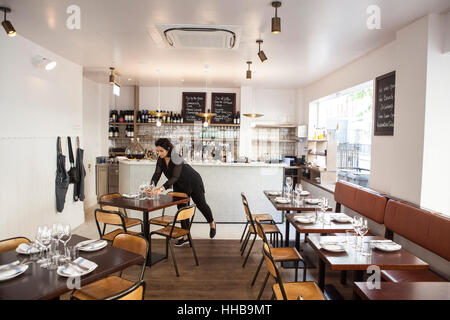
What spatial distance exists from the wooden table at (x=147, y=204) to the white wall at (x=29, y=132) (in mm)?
1194

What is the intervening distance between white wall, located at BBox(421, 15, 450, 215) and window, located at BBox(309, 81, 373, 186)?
63.9 inches

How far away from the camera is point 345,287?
3361mm

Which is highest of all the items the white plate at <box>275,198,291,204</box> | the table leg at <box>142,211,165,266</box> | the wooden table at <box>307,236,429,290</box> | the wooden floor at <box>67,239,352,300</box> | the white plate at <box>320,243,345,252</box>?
the white plate at <box>275,198,291,204</box>

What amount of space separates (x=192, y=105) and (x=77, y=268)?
656 cm

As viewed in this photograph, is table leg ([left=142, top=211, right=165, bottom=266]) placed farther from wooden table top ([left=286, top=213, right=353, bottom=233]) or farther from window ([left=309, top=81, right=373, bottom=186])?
window ([left=309, top=81, right=373, bottom=186])

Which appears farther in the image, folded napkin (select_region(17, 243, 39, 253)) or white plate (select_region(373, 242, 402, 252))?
white plate (select_region(373, 242, 402, 252))

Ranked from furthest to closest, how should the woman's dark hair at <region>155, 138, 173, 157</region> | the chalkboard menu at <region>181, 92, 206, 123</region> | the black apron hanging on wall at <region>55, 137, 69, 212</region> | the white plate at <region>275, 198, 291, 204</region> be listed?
the chalkboard menu at <region>181, 92, 206, 123</region> → the black apron hanging on wall at <region>55, 137, 69, 212</region> → the woman's dark hair at <region>155, 138, 173, 157</region> → the white plate at <region>275, 198, 291, 204</region>

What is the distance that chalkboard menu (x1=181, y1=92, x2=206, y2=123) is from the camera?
320 inches

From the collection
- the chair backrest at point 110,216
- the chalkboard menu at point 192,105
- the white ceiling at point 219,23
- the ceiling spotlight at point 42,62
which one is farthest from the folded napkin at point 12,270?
the chalkboard menu at point 192,105

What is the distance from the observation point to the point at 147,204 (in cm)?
379

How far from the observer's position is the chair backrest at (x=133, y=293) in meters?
1.68

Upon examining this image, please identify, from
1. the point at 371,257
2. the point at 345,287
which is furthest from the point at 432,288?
the point at 345,287

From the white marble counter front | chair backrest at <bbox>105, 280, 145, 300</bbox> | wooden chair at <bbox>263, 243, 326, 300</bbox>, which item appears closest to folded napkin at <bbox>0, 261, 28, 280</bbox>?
chair backrest at <bbox>105, 280, 145, 300</bbox>

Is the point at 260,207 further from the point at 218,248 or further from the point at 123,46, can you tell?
the point at 123,46
